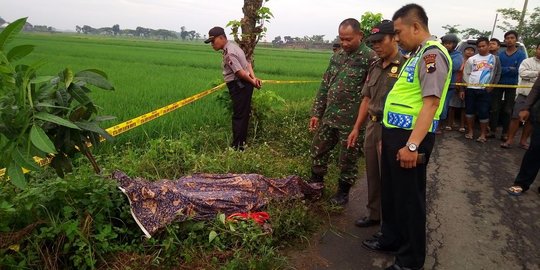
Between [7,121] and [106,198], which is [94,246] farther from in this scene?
[7,121]

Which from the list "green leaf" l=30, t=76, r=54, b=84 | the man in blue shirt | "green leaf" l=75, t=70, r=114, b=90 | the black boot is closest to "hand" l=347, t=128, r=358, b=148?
the black boot

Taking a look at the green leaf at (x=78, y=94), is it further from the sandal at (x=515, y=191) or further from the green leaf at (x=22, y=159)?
the sandal at (x=515, y=191)

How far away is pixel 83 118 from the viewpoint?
2.10 metres

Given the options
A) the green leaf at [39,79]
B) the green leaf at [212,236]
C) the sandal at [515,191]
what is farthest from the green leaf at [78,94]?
the sandal at [515,191]

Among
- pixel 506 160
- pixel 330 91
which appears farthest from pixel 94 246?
pixel 506 160

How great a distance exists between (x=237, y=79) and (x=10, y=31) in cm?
300

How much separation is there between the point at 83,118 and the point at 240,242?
1285 mm

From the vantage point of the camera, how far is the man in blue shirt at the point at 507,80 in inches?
234

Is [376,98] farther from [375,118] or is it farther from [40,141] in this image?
[40,141]

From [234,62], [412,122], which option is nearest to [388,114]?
[412,122]

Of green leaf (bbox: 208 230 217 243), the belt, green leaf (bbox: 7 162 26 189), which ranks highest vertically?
the belt

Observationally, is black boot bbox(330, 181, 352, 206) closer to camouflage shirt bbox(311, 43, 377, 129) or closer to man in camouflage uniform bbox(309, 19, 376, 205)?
man in camouflage uniform bbox(309, 19, 376, 205)

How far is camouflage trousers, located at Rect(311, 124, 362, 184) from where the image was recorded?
336 cm

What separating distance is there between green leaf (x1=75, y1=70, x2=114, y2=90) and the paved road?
1.69m
